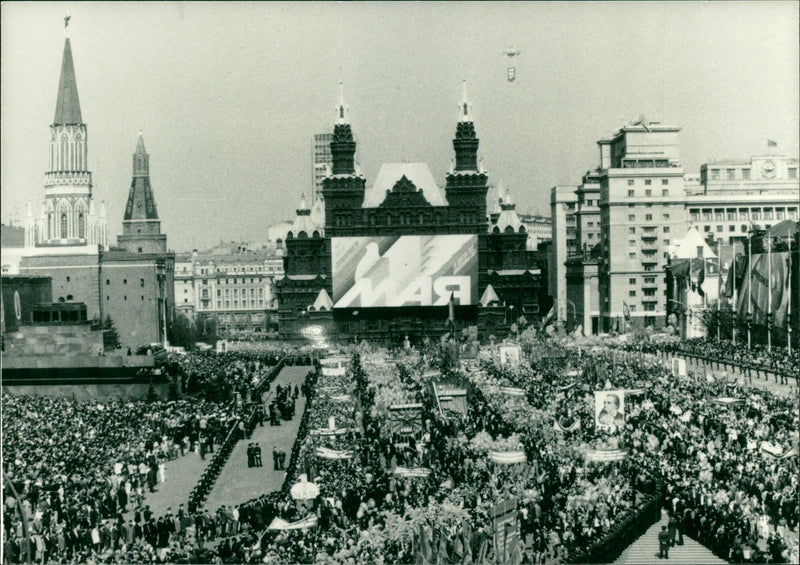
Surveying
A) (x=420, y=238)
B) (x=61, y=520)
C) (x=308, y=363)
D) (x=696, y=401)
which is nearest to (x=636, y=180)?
(x=420, y=238)

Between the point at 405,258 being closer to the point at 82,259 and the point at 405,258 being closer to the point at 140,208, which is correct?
the point at 82,259

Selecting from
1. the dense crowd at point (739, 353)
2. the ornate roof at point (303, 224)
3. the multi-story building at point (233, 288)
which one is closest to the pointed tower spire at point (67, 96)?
the ornate roof at point (303, 224)

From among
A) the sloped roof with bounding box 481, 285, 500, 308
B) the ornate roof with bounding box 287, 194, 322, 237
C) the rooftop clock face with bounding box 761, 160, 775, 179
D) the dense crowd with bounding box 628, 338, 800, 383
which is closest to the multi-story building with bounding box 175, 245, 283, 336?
the ornate roof with bounding box 287, 194, 322, 237

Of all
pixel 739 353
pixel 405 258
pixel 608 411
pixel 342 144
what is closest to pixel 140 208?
pixel 342 144

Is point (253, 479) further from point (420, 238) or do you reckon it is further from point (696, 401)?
point (420, 238)

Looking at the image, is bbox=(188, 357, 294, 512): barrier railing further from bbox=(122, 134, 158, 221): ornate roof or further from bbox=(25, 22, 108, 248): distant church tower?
bbox=(122, 134, 158, 221): ornate roof

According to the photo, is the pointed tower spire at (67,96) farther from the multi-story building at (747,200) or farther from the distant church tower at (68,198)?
the multi-story building at (747,200)
